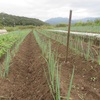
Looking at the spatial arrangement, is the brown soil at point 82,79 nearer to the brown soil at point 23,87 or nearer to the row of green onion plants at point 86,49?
the row of green onion plants at point 86,49

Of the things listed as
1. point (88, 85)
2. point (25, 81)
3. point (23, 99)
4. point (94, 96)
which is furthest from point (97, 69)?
point (23, 99)

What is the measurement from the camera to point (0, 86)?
320 centimetres

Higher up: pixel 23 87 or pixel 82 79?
pixel 82 79

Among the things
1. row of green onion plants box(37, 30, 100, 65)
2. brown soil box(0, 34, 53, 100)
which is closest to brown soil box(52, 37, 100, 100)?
row of green onion plants box(37, 30, 100, 65)

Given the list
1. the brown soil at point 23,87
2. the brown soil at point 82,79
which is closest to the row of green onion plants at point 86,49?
the brown soil at point 82,79

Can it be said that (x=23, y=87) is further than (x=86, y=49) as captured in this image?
No

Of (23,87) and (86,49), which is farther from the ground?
(86,49)

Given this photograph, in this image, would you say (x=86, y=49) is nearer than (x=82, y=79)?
No

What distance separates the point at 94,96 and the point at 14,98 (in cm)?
106

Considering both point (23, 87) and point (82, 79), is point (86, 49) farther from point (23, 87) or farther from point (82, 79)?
point (23, 87)

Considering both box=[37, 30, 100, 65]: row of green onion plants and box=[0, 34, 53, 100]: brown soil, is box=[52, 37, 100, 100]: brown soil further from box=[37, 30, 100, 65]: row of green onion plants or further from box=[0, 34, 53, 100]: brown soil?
box=[0, 34, 53, 100]: brown soil

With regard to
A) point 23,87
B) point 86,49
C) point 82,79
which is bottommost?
point 23,87

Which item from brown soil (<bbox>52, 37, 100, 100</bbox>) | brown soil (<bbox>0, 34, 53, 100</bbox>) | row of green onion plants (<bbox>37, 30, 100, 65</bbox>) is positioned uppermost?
row of green onion plants (<bbox>37, 30, 100, 65</bbox>)

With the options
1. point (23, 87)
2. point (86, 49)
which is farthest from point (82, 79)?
point (86, 49)
